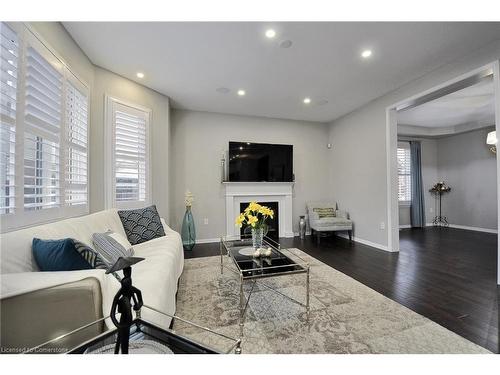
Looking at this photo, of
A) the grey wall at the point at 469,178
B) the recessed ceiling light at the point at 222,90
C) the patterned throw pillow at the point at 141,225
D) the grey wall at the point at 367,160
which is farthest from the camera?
the grey wall at the point at 469,178

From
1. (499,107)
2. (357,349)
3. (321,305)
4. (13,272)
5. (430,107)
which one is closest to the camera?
(13,272)

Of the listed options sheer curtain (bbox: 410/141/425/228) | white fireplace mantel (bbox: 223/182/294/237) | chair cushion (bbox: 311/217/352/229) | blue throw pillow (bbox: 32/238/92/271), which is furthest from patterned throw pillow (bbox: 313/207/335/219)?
blue throw pillow (bbox: 32/238/92/271)

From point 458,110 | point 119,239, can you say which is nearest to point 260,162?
point 119,239

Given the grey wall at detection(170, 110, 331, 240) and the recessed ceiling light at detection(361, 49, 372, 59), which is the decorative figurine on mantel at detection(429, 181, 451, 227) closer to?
the grey wall at detection(170, 110, 331, 240)

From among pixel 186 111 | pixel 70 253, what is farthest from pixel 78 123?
pixel 186 111

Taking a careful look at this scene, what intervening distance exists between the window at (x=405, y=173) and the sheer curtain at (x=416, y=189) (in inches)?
3.6

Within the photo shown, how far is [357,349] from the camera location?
135 cm

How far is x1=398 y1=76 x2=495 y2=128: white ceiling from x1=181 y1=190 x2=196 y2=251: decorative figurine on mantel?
15.4ft

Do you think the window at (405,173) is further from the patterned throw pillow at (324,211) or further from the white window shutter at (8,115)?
the white window shutter at (8,115)

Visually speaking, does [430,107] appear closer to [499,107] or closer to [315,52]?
[499,107]

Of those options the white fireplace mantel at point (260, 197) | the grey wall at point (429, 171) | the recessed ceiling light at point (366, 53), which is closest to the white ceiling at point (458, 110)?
the grey wall at point (429, 171)

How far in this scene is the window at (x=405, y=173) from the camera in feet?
19.5

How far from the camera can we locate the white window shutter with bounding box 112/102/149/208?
9.53 ft

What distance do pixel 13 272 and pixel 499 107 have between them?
4129 millimetres
